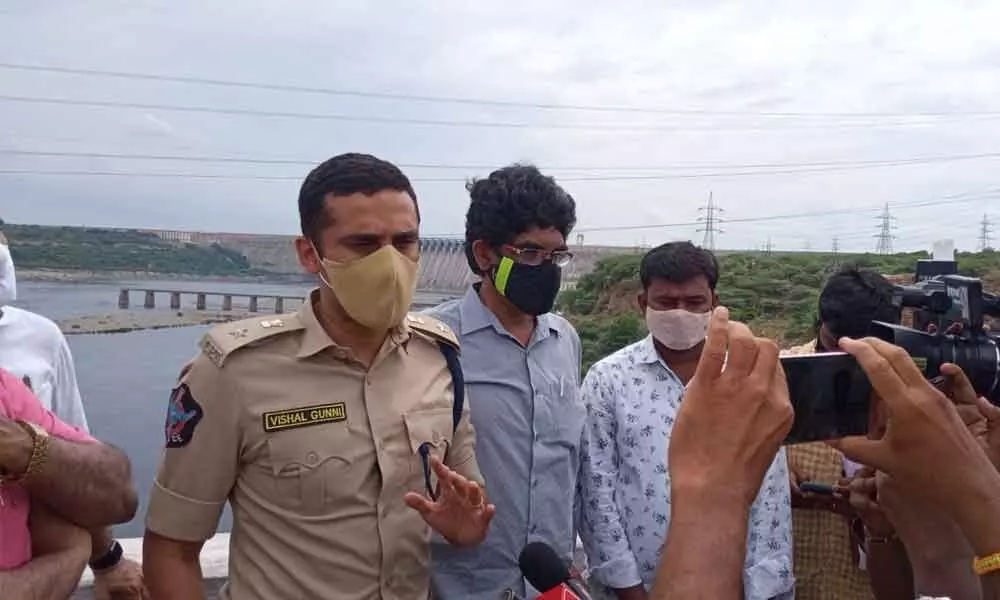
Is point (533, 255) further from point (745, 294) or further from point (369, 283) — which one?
point (745, 294)

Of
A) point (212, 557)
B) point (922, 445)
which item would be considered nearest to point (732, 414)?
point (922, 445)

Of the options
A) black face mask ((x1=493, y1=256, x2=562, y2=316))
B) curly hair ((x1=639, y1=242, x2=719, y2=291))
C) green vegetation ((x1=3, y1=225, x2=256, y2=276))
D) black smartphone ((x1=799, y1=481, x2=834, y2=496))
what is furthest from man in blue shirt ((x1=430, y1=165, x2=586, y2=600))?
green vegetation ((x1=3, y1=225, x2=256, y2=276))

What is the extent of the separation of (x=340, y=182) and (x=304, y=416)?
2.04 feet

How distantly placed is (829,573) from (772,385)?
2206 millimetres

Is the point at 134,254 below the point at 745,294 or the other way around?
the other way around

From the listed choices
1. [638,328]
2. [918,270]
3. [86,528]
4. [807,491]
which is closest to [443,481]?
[86,528]

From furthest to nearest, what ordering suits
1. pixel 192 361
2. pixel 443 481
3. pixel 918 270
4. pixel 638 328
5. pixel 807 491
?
pixel 638 328
pixel 807 491
pixel 918 270
pixel 192 361
pixel 443 481

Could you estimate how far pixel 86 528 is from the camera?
6.33ft

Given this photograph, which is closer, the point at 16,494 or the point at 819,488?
the point at 16,494

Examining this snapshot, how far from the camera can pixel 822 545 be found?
297cm

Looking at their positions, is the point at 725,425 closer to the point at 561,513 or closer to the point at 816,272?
the point at 561,513

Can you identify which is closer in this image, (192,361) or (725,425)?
(725,425)

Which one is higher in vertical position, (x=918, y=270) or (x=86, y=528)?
(x=918, y=270)

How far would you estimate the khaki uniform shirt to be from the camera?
2865mm
